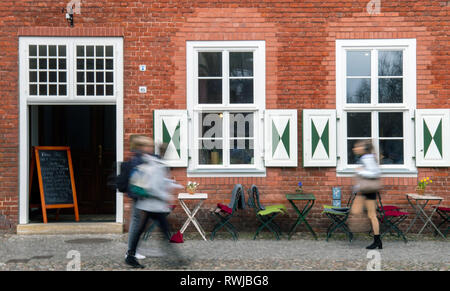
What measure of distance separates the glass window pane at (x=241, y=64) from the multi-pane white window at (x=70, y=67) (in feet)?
6.96

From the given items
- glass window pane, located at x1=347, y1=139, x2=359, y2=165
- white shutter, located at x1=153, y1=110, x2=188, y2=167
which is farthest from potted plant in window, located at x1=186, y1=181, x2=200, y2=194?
glass window pane, located at x1=347, y1=139, x2=359, y2=165

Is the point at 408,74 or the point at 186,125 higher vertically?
the point at 408,74

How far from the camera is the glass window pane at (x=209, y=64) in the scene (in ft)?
30.9

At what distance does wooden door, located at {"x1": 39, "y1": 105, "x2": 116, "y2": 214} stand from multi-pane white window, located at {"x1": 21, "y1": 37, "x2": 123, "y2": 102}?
182 centimetres

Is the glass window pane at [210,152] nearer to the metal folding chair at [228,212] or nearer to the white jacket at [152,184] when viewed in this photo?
the metal folding chair at [228,212]

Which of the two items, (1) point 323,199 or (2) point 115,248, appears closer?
(2) point 115,248

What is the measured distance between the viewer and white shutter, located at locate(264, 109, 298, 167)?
9234 mm

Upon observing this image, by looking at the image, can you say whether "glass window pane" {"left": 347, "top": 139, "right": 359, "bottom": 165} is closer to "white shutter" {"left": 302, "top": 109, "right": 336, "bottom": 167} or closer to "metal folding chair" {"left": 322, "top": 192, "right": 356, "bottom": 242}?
"white shutter" {"left": 302, "top": 109, "right": 336, "bottom": 167}

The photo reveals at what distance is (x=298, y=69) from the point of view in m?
9.30

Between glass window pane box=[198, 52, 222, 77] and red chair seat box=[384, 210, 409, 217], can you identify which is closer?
red chair seat box=[384, 210, 409, 217]

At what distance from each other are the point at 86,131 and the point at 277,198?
4.77 meters

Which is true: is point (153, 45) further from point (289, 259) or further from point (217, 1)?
point (289, 259)

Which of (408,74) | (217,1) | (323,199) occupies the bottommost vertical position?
(323,199)

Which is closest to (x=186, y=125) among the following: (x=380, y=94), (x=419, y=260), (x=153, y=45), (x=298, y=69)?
(x=153, y=45)
